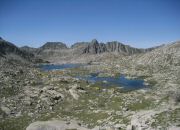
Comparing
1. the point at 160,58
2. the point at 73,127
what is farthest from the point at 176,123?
the point at 160,58

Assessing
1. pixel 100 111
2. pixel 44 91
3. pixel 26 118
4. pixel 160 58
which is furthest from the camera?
pixel 160 58

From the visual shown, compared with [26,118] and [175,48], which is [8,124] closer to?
[26,118]

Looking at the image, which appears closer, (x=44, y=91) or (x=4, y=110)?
(x=4, y=110)

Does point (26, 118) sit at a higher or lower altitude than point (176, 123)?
lower

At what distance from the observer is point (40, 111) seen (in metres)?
45.5

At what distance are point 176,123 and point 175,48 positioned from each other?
16401cm

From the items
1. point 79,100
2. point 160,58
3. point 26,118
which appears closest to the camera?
point 26,118

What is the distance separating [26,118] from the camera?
4109cm

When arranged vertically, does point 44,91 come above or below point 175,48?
below

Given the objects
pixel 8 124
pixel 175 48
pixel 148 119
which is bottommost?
pixel 8 124

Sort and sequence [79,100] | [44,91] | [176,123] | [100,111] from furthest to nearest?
[44,91], [79,100], [100,111], [176,123]

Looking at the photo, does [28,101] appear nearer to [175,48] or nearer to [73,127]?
[73,127]

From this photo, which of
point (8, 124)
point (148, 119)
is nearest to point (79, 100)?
point (8, 124)

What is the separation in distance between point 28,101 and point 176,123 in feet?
100.0
